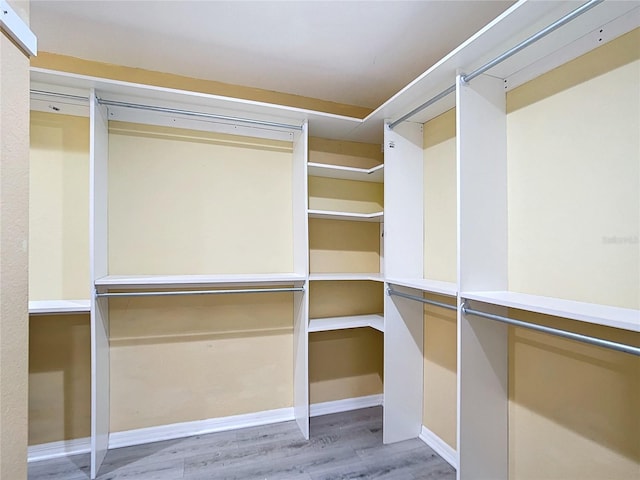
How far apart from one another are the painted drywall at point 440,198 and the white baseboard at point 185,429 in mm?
1417

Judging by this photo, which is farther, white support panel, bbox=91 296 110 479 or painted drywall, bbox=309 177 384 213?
painted drywall, bbox=309 177 384 213

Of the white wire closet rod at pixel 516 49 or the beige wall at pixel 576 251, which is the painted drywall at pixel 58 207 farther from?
the beige wall at pixel 576 251

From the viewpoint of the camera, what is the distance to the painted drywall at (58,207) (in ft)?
6.53

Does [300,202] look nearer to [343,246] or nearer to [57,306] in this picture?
[343,246]

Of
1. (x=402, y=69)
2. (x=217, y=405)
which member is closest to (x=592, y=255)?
(x=402, y=69)

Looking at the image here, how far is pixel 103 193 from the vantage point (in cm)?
206

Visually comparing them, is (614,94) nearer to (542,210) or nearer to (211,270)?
(542,210)

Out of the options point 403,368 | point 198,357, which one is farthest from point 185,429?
point 403,368

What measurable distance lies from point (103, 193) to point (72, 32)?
3.12ft

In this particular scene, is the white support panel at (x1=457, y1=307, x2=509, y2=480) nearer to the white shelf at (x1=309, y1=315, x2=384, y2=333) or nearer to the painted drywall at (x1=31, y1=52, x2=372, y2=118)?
the white shelf at (x1=309, y1=315, x2=384, y2=333)

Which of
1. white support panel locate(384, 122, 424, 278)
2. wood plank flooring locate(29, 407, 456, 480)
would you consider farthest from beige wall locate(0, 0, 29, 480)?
white support panel locate(384, 122, 424, 278)

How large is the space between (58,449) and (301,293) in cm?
188

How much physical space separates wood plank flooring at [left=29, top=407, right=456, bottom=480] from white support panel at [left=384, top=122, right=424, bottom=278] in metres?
1.22

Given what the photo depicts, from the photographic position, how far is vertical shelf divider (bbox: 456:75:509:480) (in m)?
1.56
